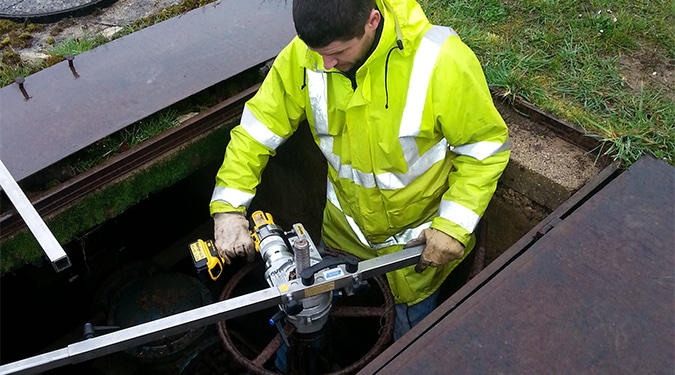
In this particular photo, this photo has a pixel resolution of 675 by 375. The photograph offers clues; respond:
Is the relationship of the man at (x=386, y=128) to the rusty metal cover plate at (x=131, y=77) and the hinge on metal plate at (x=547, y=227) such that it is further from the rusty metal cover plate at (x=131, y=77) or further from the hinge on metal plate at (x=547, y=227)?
the rusty metal cover plate at (x=131, y=77)

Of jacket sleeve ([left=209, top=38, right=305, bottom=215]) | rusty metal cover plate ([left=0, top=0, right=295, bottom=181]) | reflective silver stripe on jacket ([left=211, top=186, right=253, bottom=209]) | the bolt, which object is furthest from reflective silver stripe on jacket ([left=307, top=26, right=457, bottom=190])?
the bolt

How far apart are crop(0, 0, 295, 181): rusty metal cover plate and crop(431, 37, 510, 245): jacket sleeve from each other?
123cm

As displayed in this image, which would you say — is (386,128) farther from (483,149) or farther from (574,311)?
(574,311)

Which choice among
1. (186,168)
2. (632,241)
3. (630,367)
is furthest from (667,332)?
(186,168)

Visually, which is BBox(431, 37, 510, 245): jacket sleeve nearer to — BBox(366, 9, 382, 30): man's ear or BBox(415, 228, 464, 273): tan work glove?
BBox(415, 228, 464, 273): tan work glove

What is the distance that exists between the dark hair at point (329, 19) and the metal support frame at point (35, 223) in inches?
42.0

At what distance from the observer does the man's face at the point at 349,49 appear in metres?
2.02

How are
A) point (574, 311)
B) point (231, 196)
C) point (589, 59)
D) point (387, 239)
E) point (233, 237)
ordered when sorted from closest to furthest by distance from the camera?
point (574, 311) < point (233, 237) < point (231, 196) < point (387, 239) < point (589, 59)

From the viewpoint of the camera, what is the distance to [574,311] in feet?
5.68

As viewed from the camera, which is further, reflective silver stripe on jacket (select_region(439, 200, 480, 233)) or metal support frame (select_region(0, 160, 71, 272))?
reflective silver stripe on jacket (select_region(439, 200, 480, 233))

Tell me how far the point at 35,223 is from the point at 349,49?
1.26 m

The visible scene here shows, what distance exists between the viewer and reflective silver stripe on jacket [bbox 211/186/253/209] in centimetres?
247

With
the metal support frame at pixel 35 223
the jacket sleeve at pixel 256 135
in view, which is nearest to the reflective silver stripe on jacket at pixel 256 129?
the jacket sleeve at pixel 256 135

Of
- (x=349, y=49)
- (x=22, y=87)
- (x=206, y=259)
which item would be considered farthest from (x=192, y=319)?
(x=22, y=87)
